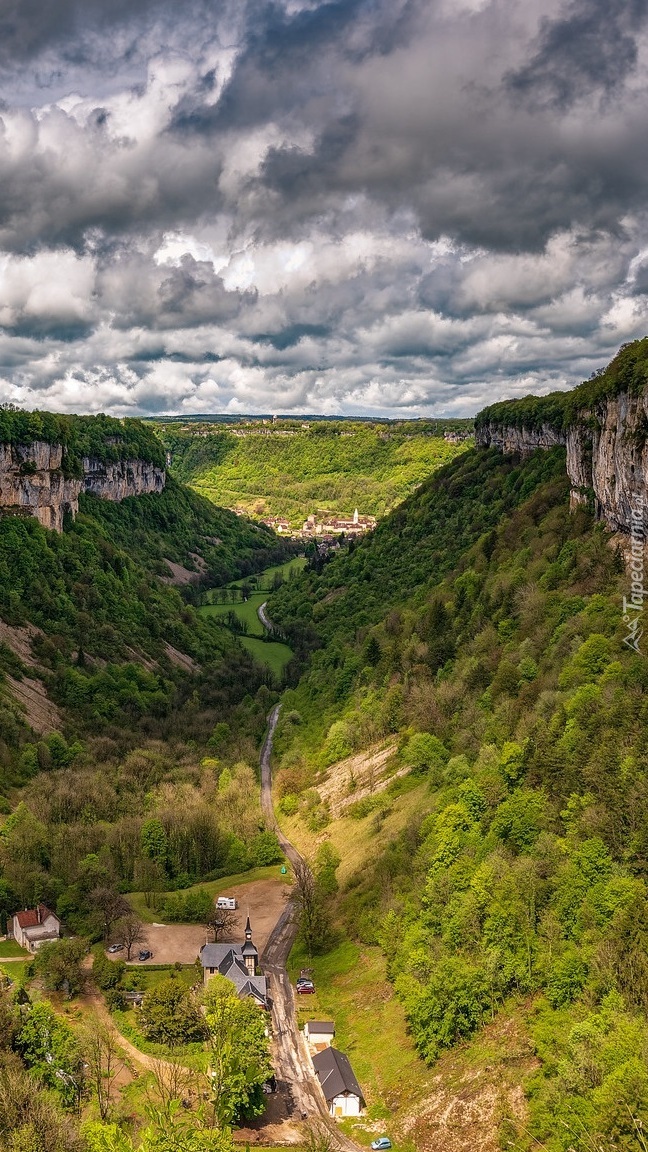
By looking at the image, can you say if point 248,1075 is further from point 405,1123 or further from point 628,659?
point 628,659

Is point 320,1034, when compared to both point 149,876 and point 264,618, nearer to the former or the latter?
point 149,876

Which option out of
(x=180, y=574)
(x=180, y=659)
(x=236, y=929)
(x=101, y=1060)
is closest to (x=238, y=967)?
(x=236, y=929)

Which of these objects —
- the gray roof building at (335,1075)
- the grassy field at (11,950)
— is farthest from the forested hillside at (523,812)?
the grassy field at (11,950)

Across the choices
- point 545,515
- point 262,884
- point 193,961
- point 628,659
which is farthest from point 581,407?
point 193,961

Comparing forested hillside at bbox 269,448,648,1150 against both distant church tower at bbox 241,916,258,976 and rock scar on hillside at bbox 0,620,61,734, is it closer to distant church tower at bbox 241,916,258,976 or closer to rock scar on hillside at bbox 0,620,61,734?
distant church tower at bbox 241,916,258,976

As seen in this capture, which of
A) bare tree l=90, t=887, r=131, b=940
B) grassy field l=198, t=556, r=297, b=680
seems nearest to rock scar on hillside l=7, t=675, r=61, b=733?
bare tree l=90, t=887, r=131, b=940

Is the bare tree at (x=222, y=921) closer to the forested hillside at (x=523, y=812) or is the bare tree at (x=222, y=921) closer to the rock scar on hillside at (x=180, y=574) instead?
the forested hillside at (x=523, y=812)
